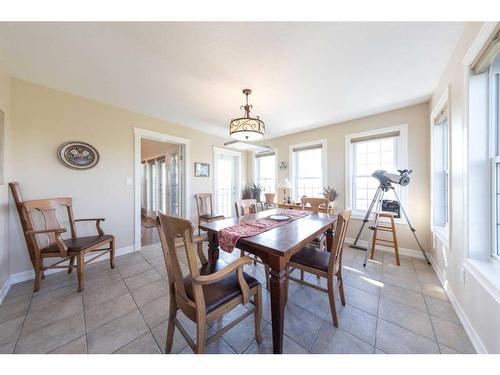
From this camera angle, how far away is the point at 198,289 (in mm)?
1008

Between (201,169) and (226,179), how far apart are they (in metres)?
0.91

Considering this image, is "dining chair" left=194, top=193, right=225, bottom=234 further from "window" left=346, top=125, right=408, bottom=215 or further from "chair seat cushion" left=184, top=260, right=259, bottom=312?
"window" left=346, top=125, right=408, bottom=215

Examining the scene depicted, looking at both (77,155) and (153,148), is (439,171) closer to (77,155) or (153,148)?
(77,155)

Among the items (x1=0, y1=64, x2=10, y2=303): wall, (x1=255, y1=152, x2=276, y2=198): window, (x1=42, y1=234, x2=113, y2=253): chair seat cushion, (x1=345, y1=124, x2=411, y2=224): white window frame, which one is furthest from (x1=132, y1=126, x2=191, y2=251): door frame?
(x1=345, y1=124, x2=411, y2=224): white window frame

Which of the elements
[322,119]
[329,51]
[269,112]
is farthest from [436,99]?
[269,112]

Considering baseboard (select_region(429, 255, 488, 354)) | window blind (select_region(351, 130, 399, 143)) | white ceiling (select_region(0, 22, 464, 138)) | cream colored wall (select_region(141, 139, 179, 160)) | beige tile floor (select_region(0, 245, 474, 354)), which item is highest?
white ceiling (select_region(0, 22, 464, 138))

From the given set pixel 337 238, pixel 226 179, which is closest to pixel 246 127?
pixel 337 238

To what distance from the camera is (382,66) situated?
188cm

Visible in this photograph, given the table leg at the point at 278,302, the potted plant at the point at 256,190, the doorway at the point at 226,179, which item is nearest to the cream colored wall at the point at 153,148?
the doorway at the point at 226,179

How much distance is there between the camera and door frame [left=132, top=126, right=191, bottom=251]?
3.07 meters

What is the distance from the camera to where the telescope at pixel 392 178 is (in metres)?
2.49

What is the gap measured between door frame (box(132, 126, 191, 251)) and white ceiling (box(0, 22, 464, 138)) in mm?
525

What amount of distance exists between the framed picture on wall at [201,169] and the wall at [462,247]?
3863 mm

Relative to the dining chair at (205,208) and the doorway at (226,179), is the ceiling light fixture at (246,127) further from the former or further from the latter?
the doorway at (226,179)
